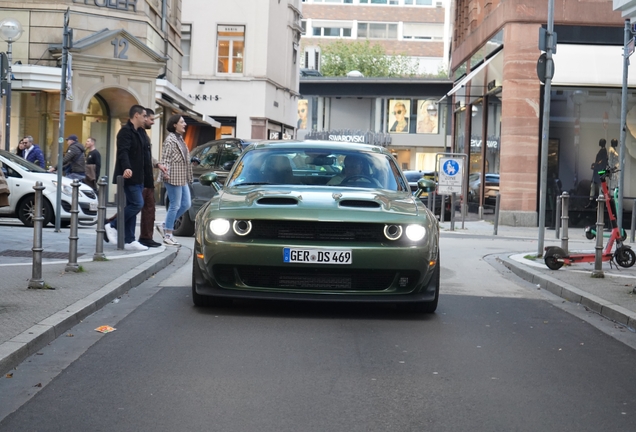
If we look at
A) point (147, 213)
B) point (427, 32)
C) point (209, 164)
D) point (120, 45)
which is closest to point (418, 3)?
point (427, 32)

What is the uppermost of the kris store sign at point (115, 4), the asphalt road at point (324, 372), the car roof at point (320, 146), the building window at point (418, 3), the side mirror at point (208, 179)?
the building window at point (418, 3)

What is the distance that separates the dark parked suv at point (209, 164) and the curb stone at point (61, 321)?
574 centimetres

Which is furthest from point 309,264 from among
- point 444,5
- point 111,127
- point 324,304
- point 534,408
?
point 444,5

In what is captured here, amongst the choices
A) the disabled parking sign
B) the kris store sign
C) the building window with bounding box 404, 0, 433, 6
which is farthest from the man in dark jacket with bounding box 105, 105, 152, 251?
the building window with bounding box 404, 0, 433, 6

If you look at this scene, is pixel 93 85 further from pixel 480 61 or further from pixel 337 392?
pixel 337 392

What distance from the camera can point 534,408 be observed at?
215 inches

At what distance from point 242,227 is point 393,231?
118 centimetres

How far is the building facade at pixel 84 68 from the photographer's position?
25.8 m

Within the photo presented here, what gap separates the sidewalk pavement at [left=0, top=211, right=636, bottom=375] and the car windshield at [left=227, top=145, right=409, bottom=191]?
162 cm

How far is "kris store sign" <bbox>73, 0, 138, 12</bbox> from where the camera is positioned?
26.6 metres

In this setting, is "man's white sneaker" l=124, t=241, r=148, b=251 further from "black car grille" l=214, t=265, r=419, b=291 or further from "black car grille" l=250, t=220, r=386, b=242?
"black car grille" l=250, t=220, r=386, b=242

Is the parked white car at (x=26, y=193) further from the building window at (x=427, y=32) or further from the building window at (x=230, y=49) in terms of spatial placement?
the building window at (x=427, y=32)

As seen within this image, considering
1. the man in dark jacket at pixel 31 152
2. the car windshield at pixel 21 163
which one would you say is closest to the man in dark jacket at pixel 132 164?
the car windshield at pixel 21 163

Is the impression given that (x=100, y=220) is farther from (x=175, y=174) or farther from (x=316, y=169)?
(x=316, y=169)
